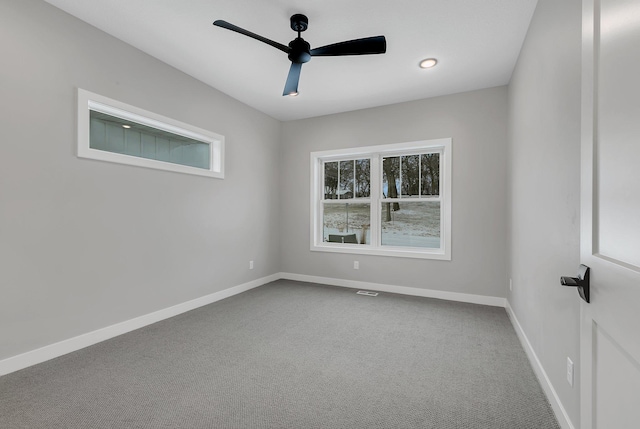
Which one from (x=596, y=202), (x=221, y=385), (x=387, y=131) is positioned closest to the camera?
(x=596, y=202)

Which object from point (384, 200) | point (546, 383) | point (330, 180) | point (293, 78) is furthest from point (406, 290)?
point (293, 78)

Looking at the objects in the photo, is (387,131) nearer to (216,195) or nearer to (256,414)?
(216,195)

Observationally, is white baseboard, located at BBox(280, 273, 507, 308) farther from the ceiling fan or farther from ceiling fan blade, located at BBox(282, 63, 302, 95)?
the ceiling fan

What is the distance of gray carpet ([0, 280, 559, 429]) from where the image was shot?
167 cm

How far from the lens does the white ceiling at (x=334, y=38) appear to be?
234 centimetres

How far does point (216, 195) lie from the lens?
3.89 m

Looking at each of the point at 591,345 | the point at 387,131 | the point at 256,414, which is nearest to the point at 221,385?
the point at 256,414

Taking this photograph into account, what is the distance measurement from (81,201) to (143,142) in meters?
0.88

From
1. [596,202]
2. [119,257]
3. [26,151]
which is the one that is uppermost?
[26,151]

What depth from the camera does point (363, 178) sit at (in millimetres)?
4727

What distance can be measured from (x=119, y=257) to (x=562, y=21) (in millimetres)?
3800

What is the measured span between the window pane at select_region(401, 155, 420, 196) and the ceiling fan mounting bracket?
2528mm

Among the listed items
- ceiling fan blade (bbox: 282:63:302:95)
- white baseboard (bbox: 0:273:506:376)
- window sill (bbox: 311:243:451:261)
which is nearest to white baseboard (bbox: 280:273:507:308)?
white baseboard (bbox: 0:273:506:376)

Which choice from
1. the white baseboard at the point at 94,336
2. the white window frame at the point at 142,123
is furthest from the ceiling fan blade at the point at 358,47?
the white baseboard at the point at 94,336
